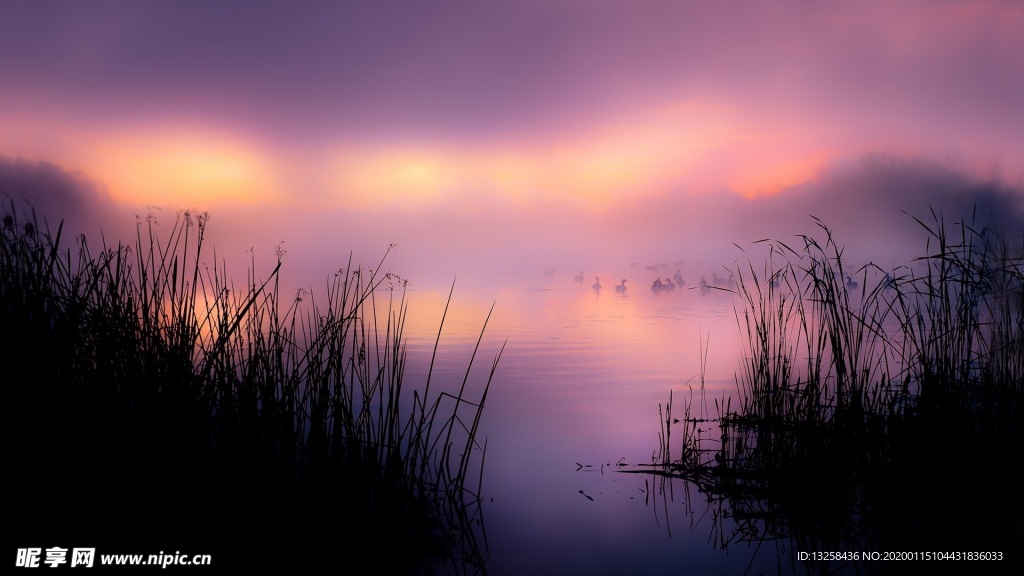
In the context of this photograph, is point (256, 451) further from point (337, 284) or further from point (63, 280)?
point (63, 280)

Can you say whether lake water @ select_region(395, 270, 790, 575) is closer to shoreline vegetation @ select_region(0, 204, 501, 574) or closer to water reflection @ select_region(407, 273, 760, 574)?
water reflection @ select_region(407, 273, 760, 574)

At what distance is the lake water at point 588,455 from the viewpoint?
363cm

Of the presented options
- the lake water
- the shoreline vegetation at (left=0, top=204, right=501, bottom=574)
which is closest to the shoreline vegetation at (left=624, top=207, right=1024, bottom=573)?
the lake water

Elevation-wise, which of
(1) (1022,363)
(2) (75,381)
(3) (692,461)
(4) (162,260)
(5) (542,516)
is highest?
(4) (162,260)

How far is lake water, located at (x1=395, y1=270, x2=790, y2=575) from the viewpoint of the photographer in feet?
11.9

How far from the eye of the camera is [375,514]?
3.42 m

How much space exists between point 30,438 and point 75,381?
1.30 feet

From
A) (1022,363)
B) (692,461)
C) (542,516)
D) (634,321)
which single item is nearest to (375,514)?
(542,516)

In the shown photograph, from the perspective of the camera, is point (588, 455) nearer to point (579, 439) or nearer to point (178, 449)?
point (579, 439)

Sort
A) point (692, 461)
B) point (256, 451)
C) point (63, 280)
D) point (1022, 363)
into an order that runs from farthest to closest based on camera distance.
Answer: point (692, 461), point (1022, 363), point (63, 280), point (256, 451)

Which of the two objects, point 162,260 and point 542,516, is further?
point 542,516

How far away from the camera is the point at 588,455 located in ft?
19.2

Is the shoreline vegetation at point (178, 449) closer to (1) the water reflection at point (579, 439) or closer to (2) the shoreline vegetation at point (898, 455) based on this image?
(1) the water reflection at point (579, 439)

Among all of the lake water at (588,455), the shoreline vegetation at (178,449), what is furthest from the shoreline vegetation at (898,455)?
the shoreline vegetation at (178,449)
